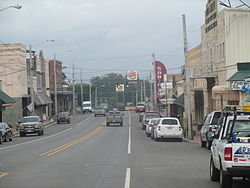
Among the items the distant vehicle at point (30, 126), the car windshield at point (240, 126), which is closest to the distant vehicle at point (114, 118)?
the distant vehicle at point (30, 126)

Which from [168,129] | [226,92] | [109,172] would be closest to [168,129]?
[168,129]

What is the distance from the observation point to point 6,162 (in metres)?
20.3

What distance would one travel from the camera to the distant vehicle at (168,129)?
108ft

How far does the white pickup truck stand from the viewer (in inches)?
420

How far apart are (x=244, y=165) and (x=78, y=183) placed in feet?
14.8

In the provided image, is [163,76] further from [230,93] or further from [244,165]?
[244,165]

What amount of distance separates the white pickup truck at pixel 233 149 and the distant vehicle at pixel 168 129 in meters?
20.2

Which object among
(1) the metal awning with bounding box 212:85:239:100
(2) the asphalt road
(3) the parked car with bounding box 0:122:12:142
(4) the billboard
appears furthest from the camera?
(4) the billboard

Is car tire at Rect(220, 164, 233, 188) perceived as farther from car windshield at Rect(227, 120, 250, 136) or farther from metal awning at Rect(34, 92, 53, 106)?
metal awning at Rect(34, 92, 53, 106)

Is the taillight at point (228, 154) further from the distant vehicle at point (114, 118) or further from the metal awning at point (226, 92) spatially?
the distant vehicle at point (114, 118)

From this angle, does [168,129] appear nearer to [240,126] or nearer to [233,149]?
[240,126]

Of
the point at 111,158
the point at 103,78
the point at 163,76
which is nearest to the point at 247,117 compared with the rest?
the point at 111,158

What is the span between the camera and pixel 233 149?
35.2 ft

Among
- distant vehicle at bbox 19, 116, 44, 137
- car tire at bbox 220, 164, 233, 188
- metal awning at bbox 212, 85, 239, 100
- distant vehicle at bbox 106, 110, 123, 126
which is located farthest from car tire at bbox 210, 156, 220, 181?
distant vehicle at bbox 106, 110, 123, 126
